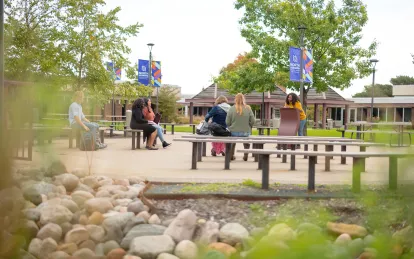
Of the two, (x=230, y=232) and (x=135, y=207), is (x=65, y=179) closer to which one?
(x=230, y=232)

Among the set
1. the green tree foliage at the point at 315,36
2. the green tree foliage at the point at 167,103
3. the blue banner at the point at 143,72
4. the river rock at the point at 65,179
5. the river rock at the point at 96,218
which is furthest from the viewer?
the green tree foliage at the point at 167,103

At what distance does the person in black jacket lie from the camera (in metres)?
12.9

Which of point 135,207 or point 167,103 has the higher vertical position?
point 167,103

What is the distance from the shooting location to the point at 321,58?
31.6 metres

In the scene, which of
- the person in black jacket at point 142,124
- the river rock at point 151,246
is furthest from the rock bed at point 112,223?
the person in black jacket at point 142,124

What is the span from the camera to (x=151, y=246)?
3.86 metres

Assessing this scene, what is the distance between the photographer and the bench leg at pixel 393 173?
1125 mm

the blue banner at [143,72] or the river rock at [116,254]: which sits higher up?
the blue banner at [143,72]

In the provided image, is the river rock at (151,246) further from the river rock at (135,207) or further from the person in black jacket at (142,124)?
the person in black jacket at (142,124)

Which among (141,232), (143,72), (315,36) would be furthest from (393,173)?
(315,36)

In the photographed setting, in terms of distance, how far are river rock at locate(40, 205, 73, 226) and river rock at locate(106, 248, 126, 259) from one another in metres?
0.43

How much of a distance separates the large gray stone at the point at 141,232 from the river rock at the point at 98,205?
12.4 inches

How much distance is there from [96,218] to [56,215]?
14.5 inches

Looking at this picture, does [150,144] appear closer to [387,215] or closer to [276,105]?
[387,215]
